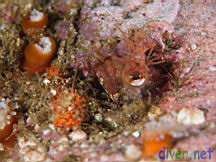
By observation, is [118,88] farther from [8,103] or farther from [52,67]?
[8,103]

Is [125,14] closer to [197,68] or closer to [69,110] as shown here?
[197,68]

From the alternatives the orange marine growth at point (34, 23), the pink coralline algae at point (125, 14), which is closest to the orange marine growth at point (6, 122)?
the orange marine growth at point (34, 23)

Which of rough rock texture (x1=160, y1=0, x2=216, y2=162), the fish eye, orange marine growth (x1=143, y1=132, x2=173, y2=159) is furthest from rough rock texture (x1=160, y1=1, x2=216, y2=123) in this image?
Answer: orange marine growth (x1=143, y1=132, x2=173, y2=159)

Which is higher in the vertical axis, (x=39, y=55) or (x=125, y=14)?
(x=125, y=14)

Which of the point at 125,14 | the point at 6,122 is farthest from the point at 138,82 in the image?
the point at 6,122

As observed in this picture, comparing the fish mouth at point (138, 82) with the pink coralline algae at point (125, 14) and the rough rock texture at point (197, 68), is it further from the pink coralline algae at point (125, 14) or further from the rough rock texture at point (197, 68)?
the pink coralline algae at point (125, 14)
